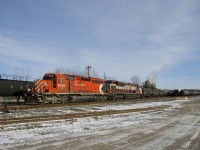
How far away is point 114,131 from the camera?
1255cm

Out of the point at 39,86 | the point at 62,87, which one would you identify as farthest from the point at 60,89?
the point at 39,86

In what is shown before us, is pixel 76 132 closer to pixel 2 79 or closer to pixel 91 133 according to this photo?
pixel 91 133

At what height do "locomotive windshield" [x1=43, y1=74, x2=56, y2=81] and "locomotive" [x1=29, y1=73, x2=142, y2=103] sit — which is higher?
"locomotive windshield" [x1=43, y1=74, x2=56, y2=81]

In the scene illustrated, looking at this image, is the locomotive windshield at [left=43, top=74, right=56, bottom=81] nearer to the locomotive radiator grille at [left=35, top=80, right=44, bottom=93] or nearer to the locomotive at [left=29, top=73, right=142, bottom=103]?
the locomotive at [left=29, top=73, right=142, bottom=103]

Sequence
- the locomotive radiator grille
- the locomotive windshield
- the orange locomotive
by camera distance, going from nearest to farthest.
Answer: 1. the locomotive radiator grille
2. the orange locomotive
3. the locomotive windshield

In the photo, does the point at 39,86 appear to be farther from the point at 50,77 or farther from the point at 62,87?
the point at 62,87

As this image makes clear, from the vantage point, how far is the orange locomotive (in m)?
28.8

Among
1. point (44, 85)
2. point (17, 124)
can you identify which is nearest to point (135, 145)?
point (17, 124)

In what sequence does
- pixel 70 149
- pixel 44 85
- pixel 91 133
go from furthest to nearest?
pixel 44 85 < pixel 91 133 < pixel 70 149

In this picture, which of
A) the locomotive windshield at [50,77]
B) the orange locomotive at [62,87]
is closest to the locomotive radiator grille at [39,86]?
the orange locomotive at [62,87]

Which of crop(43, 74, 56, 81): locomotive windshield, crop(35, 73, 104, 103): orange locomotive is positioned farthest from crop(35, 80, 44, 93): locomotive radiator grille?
crop(43, 74, 56, 81): locomotive windshield

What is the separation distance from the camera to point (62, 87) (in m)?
31.4

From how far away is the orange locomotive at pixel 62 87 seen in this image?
28.8m

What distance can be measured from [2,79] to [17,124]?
750 inches
